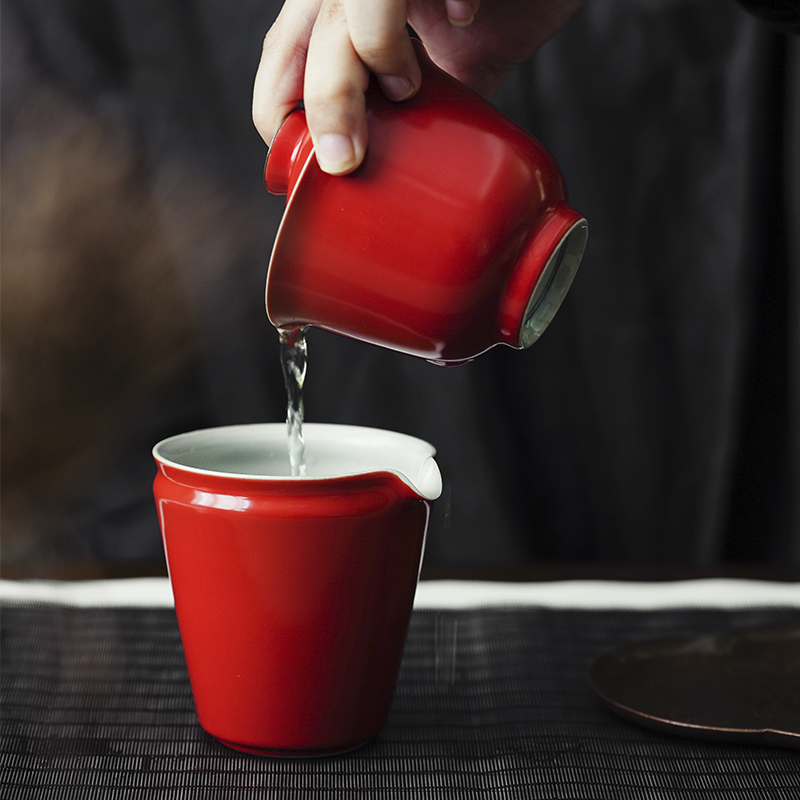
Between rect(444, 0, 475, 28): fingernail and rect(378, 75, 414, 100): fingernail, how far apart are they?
0.36ft

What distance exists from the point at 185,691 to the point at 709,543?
74 cm

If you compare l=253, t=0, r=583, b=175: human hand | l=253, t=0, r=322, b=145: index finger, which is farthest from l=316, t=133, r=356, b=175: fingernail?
l=253, t=0, r=322, b=145: index finger

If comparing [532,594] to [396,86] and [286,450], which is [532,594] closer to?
[286,450]

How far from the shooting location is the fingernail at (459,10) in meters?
0.62

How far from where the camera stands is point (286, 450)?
769mm

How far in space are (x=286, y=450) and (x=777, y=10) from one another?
497 mm

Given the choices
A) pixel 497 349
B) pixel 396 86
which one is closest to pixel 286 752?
pixel 396 86

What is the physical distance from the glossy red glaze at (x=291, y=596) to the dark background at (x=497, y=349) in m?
0.49

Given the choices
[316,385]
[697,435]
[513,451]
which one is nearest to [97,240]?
[316,385]

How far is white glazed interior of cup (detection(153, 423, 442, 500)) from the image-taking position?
72cm

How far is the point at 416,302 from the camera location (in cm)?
54

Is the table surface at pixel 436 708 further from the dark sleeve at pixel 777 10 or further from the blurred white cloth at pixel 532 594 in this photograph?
the dark sleeve at pixel 777 10

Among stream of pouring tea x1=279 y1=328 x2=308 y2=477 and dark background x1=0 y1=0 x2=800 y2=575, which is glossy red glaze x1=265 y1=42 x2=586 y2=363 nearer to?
stream of pouring tea x1=279 y1=328 x2=308 y2=477

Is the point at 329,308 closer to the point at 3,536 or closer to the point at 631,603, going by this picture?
the point at 631,603
